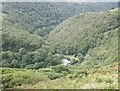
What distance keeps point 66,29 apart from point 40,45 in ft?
130

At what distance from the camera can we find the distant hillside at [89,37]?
148 metres

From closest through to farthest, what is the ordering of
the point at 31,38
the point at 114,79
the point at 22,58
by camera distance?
1. the point at 114,79
2. the point at 22,58
3. the point at 31,38

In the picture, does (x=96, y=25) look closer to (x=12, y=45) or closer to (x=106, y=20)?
(x=106, y=20)

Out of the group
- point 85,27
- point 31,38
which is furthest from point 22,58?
point 85,27

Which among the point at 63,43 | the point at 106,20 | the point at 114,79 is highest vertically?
the point at 114,79

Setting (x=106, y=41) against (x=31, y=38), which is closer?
(x=106, y=41)

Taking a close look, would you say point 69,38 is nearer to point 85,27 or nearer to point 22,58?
point 85,27

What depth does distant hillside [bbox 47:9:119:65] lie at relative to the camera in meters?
148

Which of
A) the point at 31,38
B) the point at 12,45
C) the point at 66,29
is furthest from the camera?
the point at 66,29

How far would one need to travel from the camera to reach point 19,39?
16062 centimetres

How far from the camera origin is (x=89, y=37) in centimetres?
17112

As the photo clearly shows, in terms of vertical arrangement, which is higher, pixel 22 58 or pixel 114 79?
pixel 114 79

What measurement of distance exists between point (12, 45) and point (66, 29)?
2028 inches

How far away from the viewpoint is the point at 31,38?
554 ft
